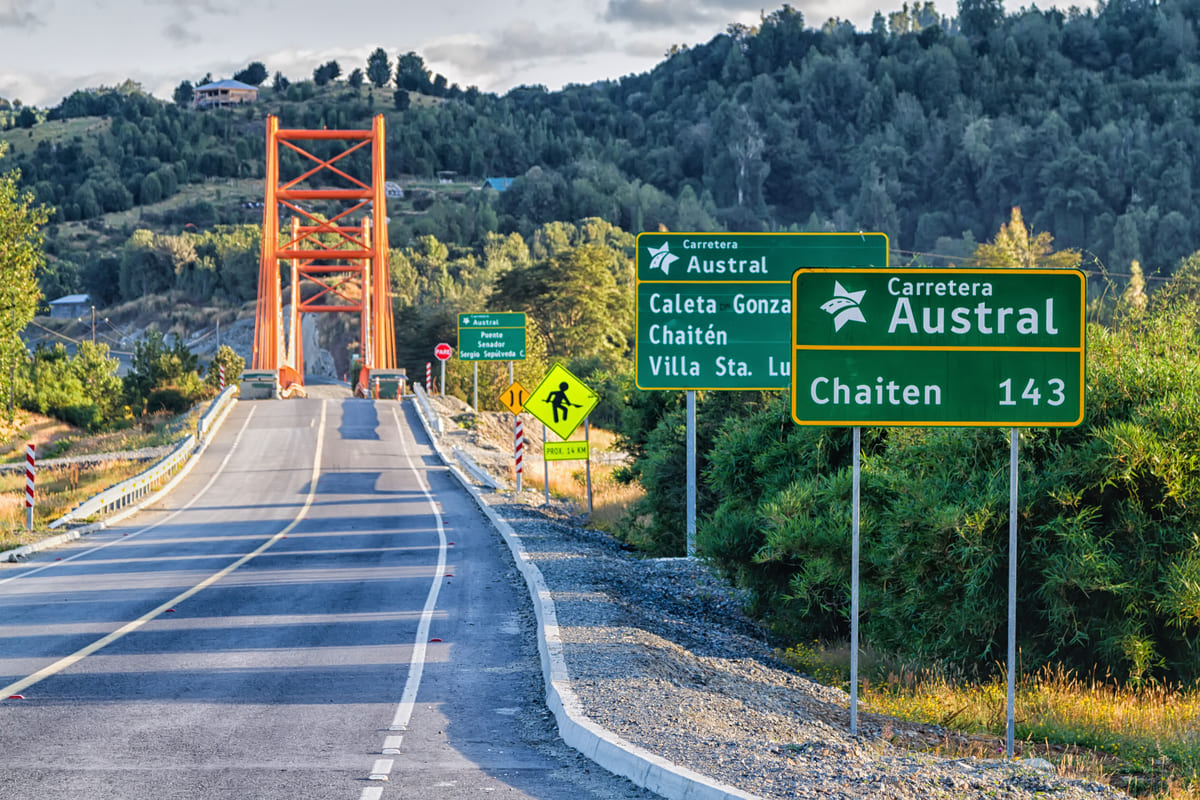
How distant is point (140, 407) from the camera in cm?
6556

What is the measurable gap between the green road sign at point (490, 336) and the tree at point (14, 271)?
16859 mm

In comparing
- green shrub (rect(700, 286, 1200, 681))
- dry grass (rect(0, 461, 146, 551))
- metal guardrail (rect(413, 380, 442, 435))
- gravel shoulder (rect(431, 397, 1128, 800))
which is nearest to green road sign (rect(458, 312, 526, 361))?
metal guardrail (rect(413, 380, 442, 435))

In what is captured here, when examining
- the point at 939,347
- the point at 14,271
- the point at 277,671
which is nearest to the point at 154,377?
the point at 14,271

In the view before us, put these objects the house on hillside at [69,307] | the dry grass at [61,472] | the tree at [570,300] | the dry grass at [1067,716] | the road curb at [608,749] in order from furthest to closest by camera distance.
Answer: the house on hillside at [69,307] < the tree at [570,300] < the dry grass at [61,472] < the dry grass at [1067,716] < the road curb at [608,749]

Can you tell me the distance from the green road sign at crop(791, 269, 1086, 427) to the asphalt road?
11.4 ft

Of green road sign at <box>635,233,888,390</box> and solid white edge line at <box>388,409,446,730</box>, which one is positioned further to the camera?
green road sign at <box>635,233,888,390</box>

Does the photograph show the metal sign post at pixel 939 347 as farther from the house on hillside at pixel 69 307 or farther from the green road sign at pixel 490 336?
the house on hillside at pixel 69 307

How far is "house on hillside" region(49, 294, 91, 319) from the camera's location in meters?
157

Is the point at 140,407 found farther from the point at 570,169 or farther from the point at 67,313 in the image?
the point at 570,169

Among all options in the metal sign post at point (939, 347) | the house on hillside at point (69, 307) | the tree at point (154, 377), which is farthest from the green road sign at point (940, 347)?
the house on hillside at point (69, 307)

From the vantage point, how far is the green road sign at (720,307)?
20.6 m

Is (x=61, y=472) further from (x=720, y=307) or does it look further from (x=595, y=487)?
(x=720, y=307)

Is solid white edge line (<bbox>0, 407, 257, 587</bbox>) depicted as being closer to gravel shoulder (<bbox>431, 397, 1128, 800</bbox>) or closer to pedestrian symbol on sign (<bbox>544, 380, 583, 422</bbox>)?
gravel shoulder (<bbox>431, 397, 1128, 800</bbox>)

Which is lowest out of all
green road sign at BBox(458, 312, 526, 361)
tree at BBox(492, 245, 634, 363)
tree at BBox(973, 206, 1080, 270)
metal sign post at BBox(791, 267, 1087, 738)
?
metal sign post at BBox(791, 267, 1087, 738)
